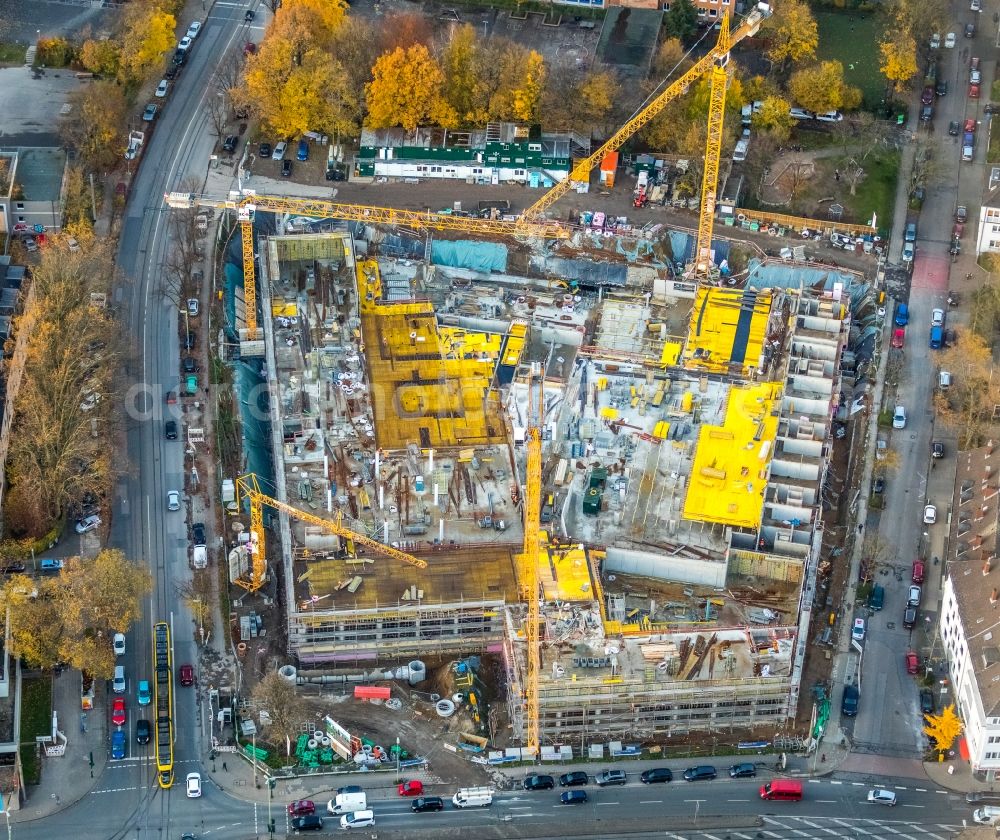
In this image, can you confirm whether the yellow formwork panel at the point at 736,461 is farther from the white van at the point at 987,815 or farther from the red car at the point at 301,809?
the red car at the point at 301,809

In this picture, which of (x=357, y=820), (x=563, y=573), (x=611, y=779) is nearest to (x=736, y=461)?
(x=563, y=573)

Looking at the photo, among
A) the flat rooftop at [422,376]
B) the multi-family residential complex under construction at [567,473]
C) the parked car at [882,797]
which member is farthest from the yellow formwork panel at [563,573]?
the parked car at [882,797]

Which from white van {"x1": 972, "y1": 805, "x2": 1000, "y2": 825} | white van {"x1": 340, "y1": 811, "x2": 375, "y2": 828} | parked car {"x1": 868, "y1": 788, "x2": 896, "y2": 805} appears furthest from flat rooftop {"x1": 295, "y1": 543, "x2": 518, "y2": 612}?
white van {"x1": 972, "y1": 805, "x2": 1000, "y2": 825}

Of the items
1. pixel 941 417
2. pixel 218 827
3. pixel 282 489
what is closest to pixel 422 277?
pixel 282 489

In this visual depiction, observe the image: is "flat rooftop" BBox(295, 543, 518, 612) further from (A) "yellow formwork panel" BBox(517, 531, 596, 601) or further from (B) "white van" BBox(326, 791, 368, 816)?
(B) "white van" BBox(326, 791, 368, 816)

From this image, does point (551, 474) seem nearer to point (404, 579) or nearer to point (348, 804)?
point (404, 579)

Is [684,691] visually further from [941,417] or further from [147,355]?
[147,355]
